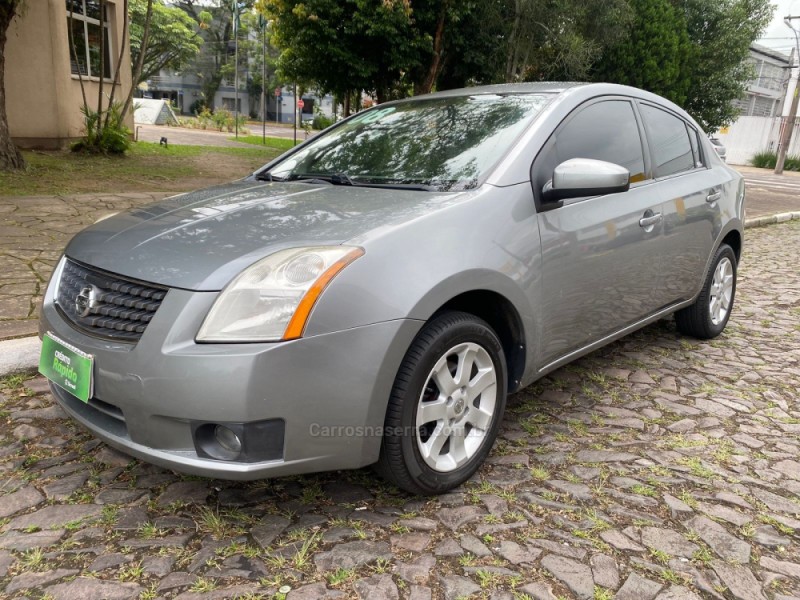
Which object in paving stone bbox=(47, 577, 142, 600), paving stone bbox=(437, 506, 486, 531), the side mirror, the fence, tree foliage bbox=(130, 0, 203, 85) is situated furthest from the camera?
tree foliage bbox=(130, 0, 203, 85)

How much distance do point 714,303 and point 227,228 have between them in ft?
11.3

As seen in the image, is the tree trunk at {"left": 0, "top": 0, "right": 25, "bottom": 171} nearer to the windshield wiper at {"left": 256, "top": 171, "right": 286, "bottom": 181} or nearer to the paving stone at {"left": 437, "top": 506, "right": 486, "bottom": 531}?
the windshield wiper at {"left": 256, "top": 171, "right": 286, "bottom": 181}

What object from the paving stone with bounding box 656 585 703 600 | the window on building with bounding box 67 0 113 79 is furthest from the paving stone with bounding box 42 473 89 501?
the window on building with bounding box 67 0 113 79

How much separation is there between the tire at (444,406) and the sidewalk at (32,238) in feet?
8.79

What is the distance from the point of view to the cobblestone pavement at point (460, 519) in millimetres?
2000

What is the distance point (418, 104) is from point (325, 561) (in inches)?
95.4

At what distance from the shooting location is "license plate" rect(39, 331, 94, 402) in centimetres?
214

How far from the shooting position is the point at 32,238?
5.91m

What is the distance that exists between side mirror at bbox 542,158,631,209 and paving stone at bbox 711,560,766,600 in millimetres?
1453

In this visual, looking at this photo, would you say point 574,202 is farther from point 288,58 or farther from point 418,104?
point 288,58

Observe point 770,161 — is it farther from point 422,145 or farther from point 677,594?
point 677,594

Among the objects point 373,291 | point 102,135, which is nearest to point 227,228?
point 373,291

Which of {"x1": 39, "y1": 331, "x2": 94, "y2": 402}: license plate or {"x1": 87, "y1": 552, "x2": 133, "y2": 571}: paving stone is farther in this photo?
{"x1": 39, "y1": 331, "x2": 94, "y2": 402}: license plate

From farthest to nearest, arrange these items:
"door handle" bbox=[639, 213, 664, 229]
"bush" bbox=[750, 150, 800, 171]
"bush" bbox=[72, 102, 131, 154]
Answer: "bush" bbox=[750, 150, 800, 171], "bush" bbox=[72, 102, 131, 154], "door handle" bbox=[639, 213, 664, 229]
